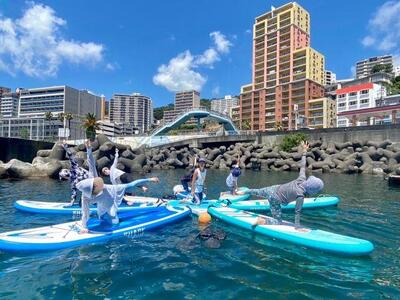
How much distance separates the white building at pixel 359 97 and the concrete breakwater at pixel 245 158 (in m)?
42.4

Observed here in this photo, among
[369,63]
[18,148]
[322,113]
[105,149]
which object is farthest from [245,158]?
[369,63]

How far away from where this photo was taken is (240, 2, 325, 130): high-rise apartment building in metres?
107

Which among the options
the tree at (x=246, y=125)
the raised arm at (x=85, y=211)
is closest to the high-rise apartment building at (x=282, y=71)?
the tree at (x=246, y=125)

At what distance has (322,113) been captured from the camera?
99062 millimetres

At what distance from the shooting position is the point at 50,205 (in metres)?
13.1

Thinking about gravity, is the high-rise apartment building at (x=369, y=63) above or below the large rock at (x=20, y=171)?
above

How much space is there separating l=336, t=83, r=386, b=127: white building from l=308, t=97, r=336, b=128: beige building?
679 centimetres

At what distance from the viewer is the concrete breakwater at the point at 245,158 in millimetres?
27188

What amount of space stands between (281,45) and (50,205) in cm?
11689

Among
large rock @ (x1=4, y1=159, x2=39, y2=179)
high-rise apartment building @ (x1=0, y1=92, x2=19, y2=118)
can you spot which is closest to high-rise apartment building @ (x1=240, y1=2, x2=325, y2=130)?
large rock @ (x1=4, y1=159, x2=39, y2=179)

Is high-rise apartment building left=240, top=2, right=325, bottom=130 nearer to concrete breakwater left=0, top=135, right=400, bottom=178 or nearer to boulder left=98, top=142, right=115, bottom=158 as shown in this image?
concrete breakwater left=0, top=135, right=400, bottom=178

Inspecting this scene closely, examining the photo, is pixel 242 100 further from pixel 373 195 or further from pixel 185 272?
pixel 185 272

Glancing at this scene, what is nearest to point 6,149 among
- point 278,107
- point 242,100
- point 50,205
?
point 50,205

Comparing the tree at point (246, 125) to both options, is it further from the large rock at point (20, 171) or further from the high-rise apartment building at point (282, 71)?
the large rock at point (20, 171)
